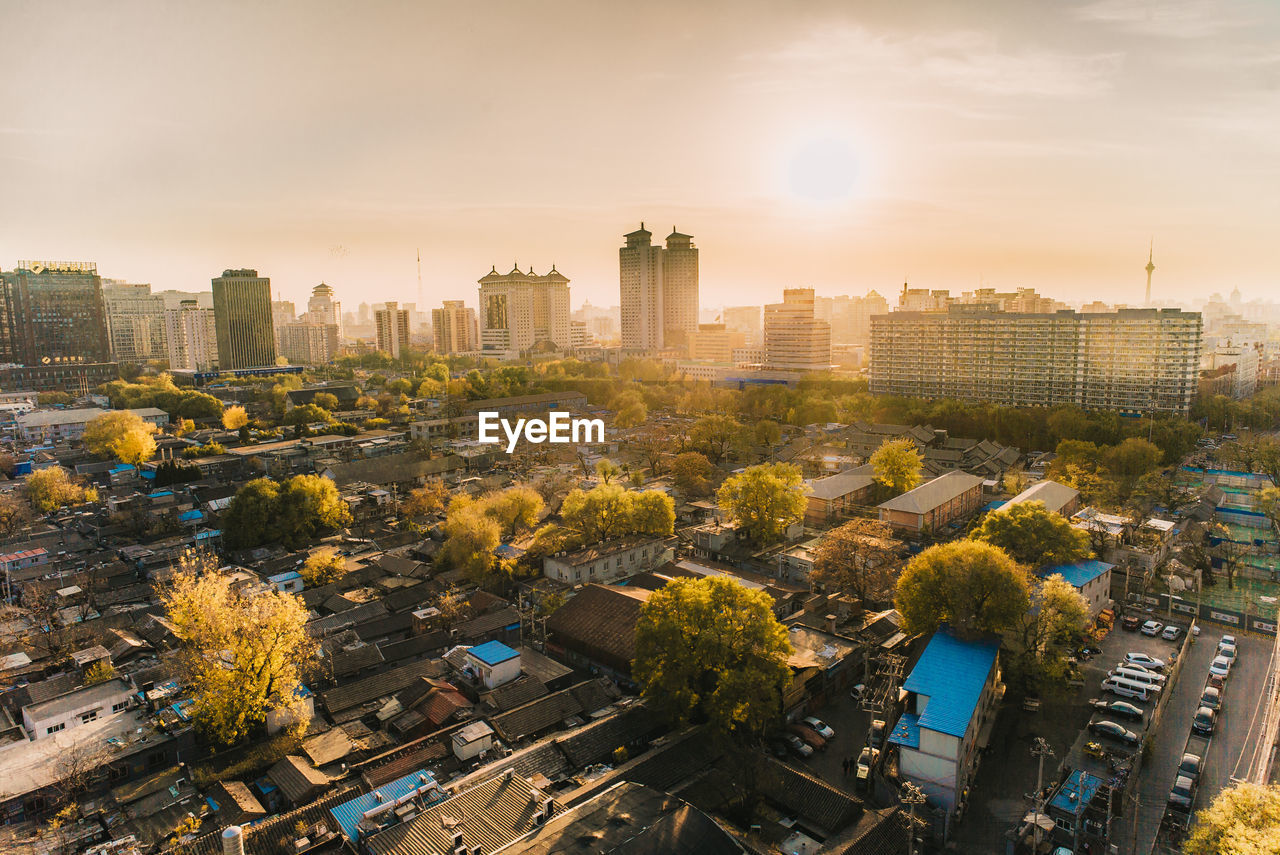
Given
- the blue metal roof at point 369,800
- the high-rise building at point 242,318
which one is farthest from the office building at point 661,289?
the blue metal roof at point 369,800

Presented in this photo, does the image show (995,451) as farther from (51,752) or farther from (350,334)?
(350,334)

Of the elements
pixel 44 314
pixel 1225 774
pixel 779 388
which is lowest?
pixel 1225 774

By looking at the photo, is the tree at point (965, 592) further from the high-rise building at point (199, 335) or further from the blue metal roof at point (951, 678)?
the high-rise building at point (199, 335)

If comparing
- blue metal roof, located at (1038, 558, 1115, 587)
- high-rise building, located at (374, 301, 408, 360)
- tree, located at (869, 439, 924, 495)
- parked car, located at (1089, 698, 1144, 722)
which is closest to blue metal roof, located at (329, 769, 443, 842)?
parked car, located at (1089, 698, 1144, 722)

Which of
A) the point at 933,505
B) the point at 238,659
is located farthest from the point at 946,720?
the point at 933,505

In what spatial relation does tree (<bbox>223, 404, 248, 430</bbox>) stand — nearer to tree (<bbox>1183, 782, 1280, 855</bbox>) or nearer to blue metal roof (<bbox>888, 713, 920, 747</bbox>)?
blue metal roof (<bbox>888, 713, 920, 747</bbox>)

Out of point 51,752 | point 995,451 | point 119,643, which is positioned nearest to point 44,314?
point 119,643

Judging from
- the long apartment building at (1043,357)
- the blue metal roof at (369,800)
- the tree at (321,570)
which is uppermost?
the long apartment building at (1043,357)
